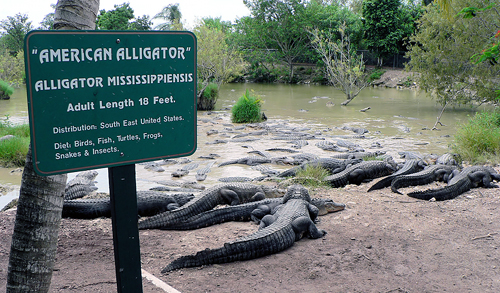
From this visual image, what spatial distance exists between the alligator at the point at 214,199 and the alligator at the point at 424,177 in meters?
1.83

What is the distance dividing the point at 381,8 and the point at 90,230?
30.8 meters

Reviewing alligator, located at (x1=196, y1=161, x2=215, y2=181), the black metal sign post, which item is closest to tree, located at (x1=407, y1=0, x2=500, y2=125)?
alligator, located at (x1=196, y1=161, x2=215, y2=181)

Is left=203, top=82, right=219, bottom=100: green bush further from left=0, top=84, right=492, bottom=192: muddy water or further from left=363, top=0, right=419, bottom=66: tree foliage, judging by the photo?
left=363, top=0, right=419, bottom=66: tree foliage

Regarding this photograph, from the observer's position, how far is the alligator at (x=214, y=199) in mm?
4268

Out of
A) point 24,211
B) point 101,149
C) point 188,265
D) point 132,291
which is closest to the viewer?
point 101,149

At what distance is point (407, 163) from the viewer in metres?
7.15

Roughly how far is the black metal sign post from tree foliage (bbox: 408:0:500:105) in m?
13.4

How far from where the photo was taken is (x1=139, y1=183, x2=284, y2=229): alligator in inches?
168

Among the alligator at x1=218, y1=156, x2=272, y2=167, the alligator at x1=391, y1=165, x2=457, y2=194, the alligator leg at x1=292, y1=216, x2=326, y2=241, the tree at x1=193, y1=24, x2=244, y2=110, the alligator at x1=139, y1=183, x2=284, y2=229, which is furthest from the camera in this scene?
the tree at x1=193, y1=24, x2=244, y2=110

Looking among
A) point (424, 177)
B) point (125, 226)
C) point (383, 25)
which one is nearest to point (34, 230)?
point (125, 226)

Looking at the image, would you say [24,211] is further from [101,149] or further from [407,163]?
[407,163]

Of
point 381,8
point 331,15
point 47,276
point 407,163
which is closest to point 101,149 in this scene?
point 47,276

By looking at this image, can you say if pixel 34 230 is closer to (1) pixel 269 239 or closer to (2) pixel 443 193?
(1) pixel 269 239

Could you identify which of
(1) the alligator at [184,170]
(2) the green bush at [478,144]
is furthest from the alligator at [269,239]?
(2) the green bush at [478,144]
